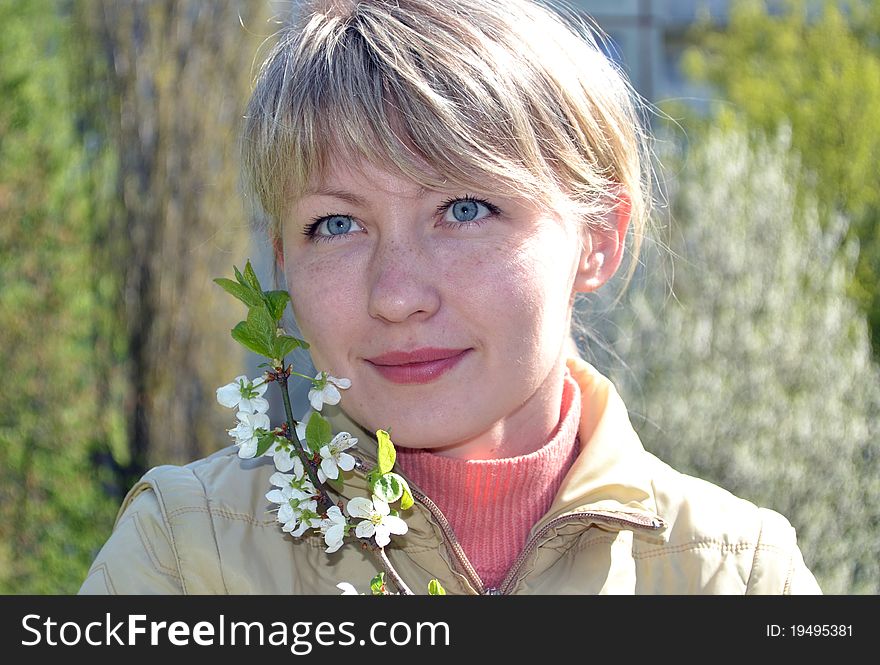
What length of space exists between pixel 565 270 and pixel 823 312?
14.6 ft

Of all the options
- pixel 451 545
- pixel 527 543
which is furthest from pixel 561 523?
pixel 451 545

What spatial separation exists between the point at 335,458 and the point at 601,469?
0.54 m

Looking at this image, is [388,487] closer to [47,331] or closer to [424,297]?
[424,297]

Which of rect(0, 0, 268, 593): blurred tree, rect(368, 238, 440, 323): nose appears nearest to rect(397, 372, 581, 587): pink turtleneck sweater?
rect(368, 238, 440, 323): nose

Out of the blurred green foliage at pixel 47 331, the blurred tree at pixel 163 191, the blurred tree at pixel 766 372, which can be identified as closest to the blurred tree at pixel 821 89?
the blurred tree at pixel 766 372

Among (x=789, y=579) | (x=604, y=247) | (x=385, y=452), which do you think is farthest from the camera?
(x=604, y=247)

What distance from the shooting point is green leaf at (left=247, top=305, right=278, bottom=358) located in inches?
64.2

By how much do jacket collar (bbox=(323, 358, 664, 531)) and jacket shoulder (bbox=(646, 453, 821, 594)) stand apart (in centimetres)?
6

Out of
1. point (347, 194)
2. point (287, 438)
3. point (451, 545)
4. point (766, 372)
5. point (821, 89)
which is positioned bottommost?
point (451, 545)

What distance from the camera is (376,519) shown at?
158 cm

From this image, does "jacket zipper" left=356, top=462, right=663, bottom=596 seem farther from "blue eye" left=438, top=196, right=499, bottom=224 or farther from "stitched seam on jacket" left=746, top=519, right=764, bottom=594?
"blue eye" left=438, top=196, right=499, bottom=224

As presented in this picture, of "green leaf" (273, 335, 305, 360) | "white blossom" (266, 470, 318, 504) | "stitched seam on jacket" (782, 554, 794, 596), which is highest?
"green leaf" (273, 335, 305, 360)

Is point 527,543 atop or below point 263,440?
below

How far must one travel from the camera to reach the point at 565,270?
6.27ft
